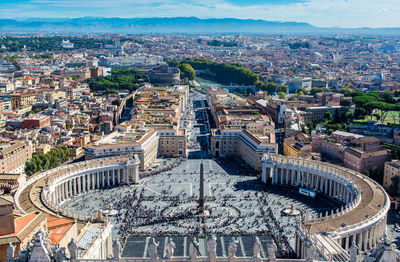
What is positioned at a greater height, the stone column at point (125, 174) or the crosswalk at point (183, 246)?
the stone column at point (125, 174)

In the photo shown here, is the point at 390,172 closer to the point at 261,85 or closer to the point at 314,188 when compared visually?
the point at 314,188

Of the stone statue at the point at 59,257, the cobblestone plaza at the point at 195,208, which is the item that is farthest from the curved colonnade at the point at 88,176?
the stone statue at the point at 59,257

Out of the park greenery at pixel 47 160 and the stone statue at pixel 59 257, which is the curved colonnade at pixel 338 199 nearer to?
the stone statue at pixel 59 257

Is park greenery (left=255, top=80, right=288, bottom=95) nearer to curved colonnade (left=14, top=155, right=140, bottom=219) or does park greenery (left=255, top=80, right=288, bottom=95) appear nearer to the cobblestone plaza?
the cobblestone plaza

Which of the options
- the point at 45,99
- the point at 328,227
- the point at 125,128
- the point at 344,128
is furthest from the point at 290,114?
the point at 45,99

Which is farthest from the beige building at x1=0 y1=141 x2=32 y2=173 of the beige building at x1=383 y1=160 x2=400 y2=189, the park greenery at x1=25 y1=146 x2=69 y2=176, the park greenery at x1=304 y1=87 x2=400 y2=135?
the park greenery at x1=304 y1=87 x2=400 y2=135

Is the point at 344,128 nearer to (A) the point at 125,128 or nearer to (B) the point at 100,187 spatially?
(A) the point at 125,128
